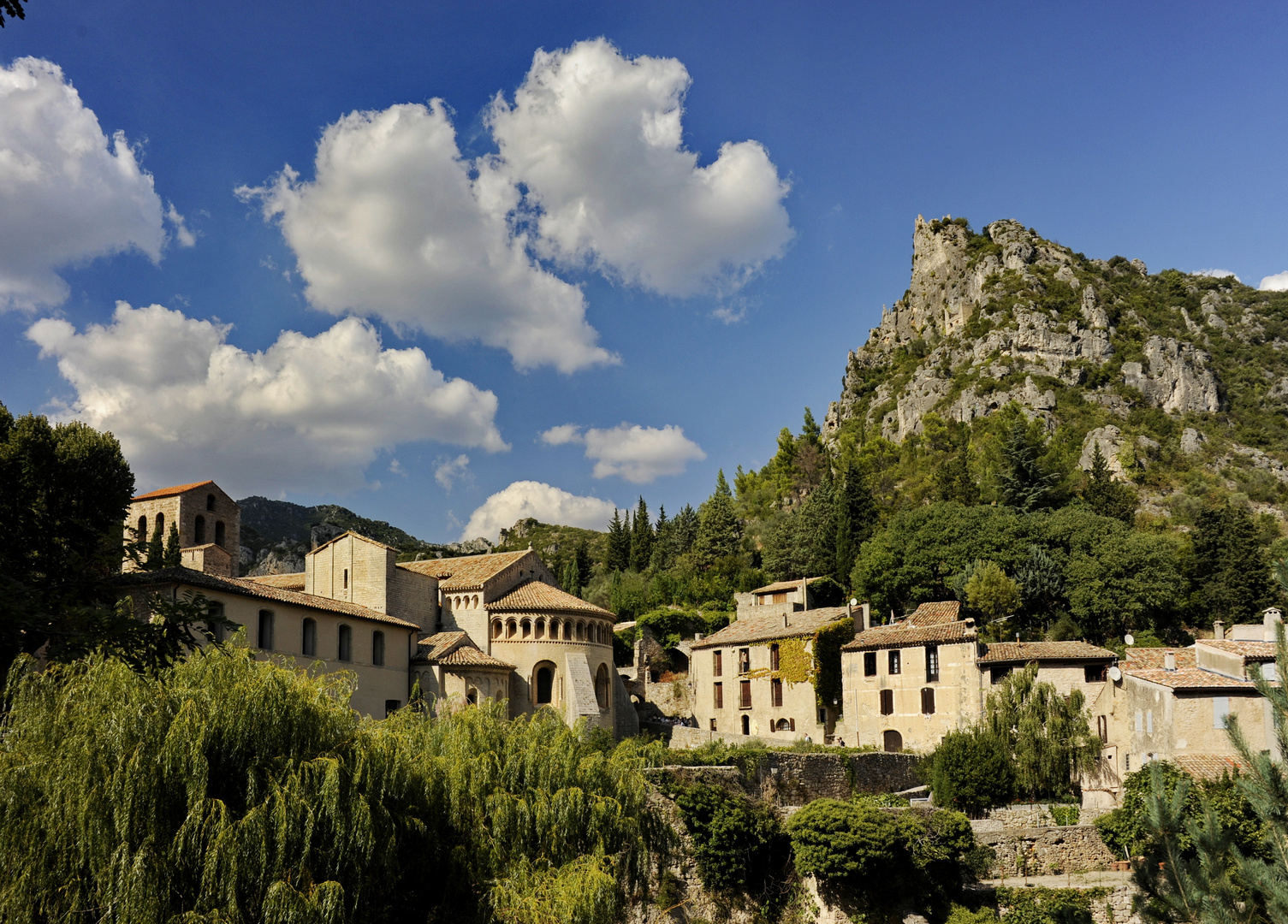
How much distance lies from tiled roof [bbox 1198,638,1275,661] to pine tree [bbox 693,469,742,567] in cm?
4670

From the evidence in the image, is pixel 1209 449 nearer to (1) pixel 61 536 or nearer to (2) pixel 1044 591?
(2) pixel 1044 591

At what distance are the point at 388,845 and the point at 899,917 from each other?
19.5 metres

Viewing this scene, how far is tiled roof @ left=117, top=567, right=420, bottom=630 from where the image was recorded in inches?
1252

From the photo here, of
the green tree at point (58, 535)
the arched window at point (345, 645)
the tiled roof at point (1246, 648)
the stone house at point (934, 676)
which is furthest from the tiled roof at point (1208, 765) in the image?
the green tree at point (58, 535)

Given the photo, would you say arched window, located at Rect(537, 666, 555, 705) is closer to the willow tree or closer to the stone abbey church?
the stone abbey church

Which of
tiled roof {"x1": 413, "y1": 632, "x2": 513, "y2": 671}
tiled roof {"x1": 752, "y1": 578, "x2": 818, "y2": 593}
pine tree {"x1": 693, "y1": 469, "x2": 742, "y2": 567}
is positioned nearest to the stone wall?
tiled roof {"x1": 413, "y1": 632, "x2": 513, "y2": 671}

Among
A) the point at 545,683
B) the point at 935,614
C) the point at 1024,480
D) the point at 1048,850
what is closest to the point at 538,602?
the point at 545,683

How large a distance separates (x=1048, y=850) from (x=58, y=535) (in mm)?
38427

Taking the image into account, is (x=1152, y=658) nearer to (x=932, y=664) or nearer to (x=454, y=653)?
(x=932, y=664)

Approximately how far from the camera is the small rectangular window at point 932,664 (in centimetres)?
4403

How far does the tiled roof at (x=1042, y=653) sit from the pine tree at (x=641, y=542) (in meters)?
50.3

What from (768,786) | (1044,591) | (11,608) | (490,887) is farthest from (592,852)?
(1044,591)

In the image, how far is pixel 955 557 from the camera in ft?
198

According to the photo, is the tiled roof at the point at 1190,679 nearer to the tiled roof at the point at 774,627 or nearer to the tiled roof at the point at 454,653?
the tiled roof at the point at 774,627
